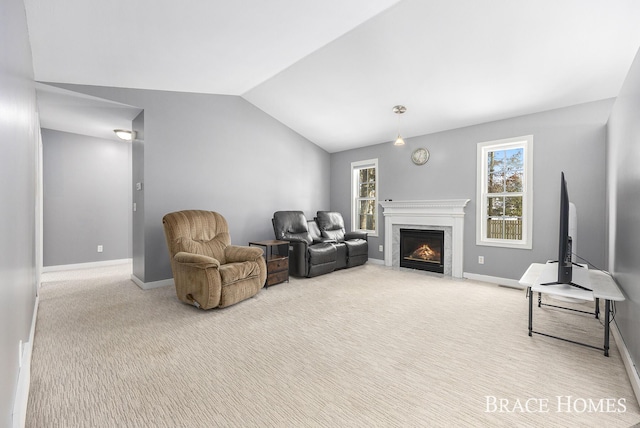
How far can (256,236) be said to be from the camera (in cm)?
532

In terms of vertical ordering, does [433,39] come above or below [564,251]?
above

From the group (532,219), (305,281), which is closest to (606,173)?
(532,219)

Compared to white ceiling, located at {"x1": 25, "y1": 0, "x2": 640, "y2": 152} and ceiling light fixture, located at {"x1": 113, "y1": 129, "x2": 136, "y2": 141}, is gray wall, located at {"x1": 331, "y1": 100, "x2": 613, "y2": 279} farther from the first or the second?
ceiling light fixture, located at {"x1": 113, "y1": 129, "x2": 136, "y2": 141}

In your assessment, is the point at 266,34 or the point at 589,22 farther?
the point at 266,34

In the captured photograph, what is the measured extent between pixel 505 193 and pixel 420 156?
1.52 meters

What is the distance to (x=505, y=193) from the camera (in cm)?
444

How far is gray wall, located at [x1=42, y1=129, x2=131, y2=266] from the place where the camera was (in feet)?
16.8

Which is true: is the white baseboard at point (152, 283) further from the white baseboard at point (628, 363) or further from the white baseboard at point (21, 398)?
the white baseboard at point (628, 363)

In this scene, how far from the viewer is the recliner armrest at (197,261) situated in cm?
315

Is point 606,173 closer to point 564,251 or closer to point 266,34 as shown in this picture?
point 564,251

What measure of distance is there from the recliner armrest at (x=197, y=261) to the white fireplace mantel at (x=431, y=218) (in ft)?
11.8

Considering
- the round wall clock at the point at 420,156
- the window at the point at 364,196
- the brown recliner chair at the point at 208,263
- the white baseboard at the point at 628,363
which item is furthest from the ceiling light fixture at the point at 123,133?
the white baseboard at the point at 628,363

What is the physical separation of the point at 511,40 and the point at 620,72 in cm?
132

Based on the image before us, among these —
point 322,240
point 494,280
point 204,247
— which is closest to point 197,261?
point 204,247
